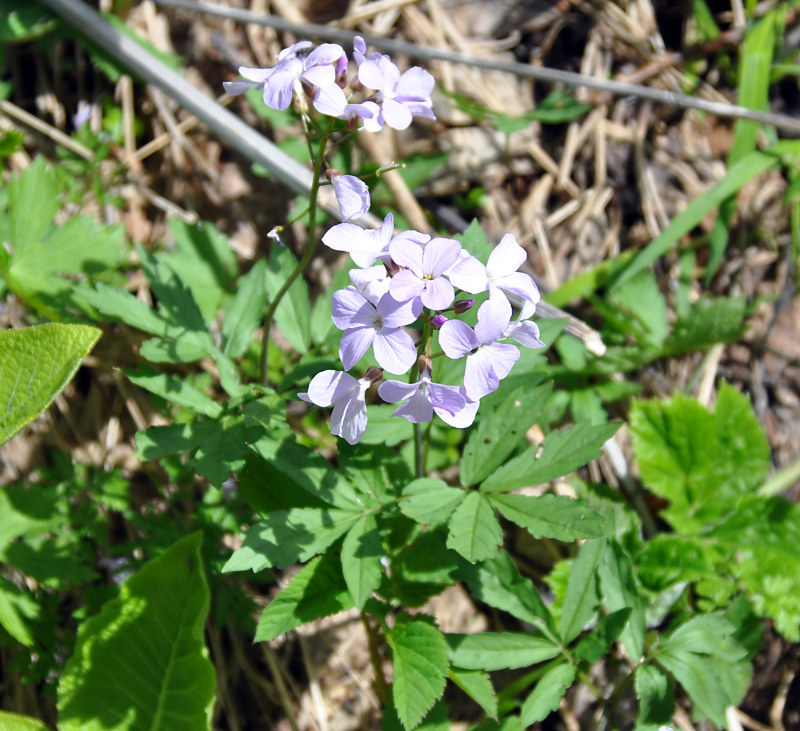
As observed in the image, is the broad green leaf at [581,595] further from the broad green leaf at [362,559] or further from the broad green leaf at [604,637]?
the broad green leaf at [362,559]

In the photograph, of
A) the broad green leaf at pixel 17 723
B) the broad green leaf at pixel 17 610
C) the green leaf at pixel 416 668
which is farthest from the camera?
the broad green leaf at pixel 17 610

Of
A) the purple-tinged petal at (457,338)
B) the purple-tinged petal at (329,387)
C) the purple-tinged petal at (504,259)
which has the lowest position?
the purple-tinged petal at (329,387)

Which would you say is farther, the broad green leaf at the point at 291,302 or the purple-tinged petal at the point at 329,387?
the broad green leaf at the point at 291,302

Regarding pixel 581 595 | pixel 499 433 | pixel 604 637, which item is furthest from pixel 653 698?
pixel 499 433

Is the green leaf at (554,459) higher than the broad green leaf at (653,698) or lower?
higher

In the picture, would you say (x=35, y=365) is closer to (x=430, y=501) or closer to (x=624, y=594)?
Answer: (x=430, y=501)

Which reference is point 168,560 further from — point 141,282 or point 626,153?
point 626,153

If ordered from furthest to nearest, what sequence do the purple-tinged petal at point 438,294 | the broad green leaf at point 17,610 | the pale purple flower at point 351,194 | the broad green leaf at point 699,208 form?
the broad green leaf at point 699,208
the broad green leaf at point 17,610
the pale purple flower at point 351,194
the purple-tinged petal at point 438,294

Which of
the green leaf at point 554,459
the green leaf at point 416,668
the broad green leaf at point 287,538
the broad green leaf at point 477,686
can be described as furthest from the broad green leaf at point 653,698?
the broad green leaf at point 287,538
